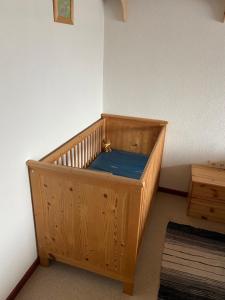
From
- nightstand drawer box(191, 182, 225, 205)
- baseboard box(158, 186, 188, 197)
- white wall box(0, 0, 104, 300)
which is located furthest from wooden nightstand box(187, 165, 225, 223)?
white wall box(0, 0, 104, 300)

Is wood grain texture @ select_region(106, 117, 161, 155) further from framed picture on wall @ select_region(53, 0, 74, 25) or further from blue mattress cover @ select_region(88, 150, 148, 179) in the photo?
framed picture on wall @ select_region(53, 0, 74, 25)

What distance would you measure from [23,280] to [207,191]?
1.68m

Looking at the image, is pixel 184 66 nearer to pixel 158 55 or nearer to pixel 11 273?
pixel 158 55

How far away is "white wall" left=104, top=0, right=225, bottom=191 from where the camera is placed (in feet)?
7.13

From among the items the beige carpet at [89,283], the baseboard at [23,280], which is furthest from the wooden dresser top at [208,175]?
the baseboard at [23,280]

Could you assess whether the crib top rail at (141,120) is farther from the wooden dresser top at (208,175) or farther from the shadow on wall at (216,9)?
the shadow on wall at (216,9)

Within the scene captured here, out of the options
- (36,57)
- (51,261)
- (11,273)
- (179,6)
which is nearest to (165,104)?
(179,6)

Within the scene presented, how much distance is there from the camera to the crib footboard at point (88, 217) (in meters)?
1.41

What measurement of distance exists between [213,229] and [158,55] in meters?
1.72

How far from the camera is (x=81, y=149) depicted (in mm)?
2199

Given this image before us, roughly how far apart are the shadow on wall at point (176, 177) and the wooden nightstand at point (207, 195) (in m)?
0.23

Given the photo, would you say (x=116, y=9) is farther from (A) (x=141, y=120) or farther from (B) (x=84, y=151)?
(B) (x=84, y=151)

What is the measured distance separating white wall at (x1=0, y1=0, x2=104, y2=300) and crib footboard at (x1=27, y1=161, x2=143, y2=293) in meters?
0.10

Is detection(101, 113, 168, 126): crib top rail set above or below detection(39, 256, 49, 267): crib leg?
above
